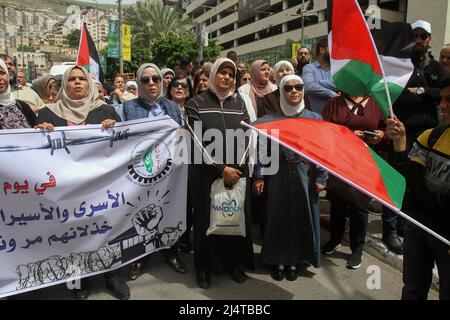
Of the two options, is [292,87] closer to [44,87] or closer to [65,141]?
[65,141]

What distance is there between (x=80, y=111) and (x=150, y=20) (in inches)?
1545

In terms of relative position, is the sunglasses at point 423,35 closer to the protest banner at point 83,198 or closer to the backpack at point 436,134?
the backpack at point 436,134

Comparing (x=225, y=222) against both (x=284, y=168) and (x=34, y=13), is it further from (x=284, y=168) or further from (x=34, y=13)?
(x=34, y=13)

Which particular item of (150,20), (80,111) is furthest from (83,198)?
(150,20)

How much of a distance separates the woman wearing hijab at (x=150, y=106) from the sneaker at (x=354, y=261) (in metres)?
1.49

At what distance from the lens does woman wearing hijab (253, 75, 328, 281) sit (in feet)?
11.0

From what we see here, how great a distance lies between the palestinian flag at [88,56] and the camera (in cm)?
605

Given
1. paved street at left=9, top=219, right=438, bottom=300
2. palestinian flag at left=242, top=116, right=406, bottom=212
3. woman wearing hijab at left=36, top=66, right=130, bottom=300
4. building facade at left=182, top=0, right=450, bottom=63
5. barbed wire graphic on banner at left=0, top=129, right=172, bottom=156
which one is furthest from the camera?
building facade at left=182, top=0, right=450, bottom=63

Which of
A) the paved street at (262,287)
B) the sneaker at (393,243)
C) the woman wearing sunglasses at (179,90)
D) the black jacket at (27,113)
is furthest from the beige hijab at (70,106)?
the sneaker at (393,243)

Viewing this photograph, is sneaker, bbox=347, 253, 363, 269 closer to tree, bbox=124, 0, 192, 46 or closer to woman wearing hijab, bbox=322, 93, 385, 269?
woman wearing hijab, bbox=322, 93, 385, 269

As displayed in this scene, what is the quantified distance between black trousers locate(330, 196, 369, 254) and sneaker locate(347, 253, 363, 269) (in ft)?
A: 0.13

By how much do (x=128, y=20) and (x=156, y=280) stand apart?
39772 mm

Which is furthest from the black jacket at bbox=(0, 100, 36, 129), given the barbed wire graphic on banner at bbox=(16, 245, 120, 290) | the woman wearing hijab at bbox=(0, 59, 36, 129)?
the barbed wire graphic on banner at bbox=(16, 245, 120, 290)

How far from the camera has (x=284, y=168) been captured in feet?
11.0
